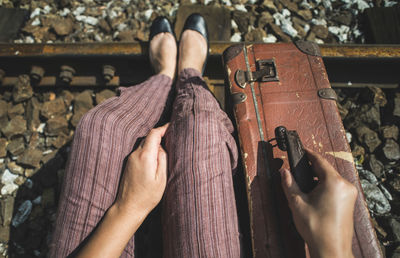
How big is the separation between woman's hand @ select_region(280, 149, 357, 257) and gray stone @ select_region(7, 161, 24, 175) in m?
2.08

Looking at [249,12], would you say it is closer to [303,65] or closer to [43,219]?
[303,65]

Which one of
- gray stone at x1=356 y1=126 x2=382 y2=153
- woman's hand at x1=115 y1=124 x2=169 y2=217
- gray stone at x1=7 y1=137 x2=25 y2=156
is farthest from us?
gray stone at x1=7 y1=137 x2=25 y2=156

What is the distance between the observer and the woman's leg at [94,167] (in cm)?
110

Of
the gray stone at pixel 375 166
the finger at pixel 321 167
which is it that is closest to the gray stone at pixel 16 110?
the finger at pixel 321 167

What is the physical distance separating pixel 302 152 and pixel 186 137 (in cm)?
59

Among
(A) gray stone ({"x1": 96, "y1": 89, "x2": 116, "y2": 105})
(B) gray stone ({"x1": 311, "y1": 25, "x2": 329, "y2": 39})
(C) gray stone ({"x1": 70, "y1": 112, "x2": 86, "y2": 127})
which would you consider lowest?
(C) gray stone ({"x1": 70, "y1": 112, "x2": 86, "y2": 127})

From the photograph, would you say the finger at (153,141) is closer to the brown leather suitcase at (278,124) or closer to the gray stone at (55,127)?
→ the brown leather suitcase at (278,124)

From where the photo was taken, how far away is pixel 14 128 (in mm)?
1886

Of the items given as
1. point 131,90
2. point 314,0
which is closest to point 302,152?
point 131,90

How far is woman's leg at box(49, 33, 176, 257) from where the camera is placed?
110cm

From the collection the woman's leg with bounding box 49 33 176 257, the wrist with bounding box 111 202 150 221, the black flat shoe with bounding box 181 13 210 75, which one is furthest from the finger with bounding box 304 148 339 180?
the black flat shoe with bounding box 181 13 210 75

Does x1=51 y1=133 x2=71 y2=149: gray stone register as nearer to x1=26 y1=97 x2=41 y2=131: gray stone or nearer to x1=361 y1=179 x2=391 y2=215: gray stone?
x1=26 y1=97 x2=41 y2=131: gray stone

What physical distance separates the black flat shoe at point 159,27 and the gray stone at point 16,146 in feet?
4.79

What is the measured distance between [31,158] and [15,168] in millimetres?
172
